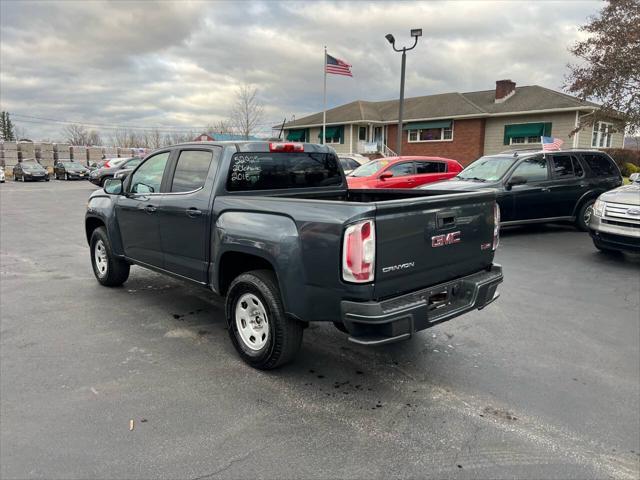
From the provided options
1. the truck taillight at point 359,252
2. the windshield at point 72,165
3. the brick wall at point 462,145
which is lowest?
the truck taillight at point 359,252

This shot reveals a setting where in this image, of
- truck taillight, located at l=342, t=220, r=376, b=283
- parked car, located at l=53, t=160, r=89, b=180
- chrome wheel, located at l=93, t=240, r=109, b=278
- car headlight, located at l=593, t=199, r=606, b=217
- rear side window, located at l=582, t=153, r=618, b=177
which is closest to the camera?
truck taillight, located at l=342, t=220, r=376, b=283

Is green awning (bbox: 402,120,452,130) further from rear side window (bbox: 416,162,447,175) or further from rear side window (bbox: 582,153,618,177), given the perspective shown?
rear side window (bbox: 582,153,618,177)

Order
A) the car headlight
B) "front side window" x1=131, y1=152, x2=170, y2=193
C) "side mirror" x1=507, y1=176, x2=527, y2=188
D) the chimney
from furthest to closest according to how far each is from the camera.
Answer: the chimney, "side mirror" x1=507, y1=176, x2=527, y2=188, the car headlight, "front side window" x1=131, y1=152, x2=170, y2=193

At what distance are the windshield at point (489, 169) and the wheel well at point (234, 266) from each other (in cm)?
709

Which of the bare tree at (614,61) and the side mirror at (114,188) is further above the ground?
the bare tree at (614,61)

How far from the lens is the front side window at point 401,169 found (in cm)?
1290

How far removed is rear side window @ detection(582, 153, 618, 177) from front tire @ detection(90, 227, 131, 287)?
388 inches

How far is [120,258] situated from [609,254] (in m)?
8.12

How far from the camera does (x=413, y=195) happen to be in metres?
4.77

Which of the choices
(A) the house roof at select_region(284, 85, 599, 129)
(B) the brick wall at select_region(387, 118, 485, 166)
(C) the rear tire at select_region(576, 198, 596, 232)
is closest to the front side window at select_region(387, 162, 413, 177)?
(C) the rear tire at select_region(576, 198, 596, 232)

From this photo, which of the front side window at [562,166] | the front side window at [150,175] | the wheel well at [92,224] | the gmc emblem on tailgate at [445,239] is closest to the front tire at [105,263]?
the wheel well at [92,224]

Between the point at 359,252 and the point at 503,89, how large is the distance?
3135 centimetres

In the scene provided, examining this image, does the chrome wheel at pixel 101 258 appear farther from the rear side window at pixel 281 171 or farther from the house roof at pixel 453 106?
the house roof at pixel 453 106

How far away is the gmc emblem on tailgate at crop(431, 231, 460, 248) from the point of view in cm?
347
